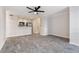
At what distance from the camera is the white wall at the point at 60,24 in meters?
6.70

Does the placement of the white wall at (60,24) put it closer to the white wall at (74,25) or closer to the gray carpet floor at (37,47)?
the white wall at (74,25)

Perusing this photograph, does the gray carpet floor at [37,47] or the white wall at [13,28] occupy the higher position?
the white wall at [13,28]

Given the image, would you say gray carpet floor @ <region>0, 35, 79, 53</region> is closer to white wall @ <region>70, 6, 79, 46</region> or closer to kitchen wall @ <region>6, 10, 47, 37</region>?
white wall @ <region>70, 6, 79, 46</region>

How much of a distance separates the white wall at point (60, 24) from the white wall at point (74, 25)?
1.57 m

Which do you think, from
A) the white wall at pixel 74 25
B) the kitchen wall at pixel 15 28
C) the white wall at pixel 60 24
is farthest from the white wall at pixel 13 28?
the white wall at pixel 74 25

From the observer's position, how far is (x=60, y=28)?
768cm

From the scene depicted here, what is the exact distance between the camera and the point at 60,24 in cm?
768

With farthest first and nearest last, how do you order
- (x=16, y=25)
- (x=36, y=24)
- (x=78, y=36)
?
(x=36, y=24), (x=16, y=25), (x=78, y=36)

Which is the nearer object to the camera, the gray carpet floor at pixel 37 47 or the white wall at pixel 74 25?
the gray carpet floor at pixel 37 47
